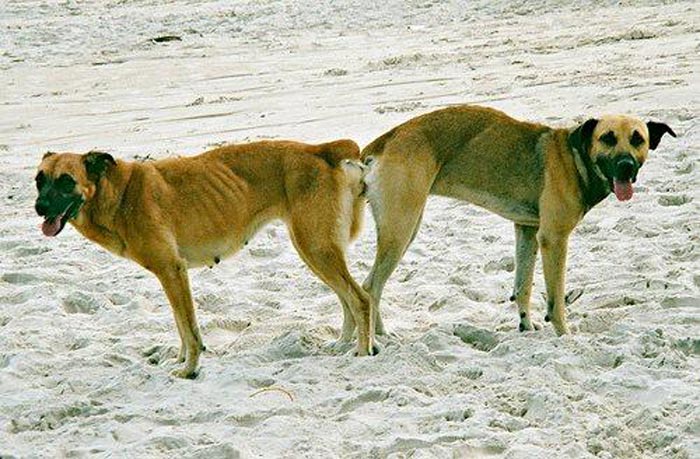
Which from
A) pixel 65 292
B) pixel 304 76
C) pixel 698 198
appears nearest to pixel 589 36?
pixel 304 76

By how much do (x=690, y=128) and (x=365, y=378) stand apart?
201 inches

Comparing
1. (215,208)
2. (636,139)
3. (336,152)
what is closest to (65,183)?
(215,208)

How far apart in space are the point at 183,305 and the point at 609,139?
2.32 metres

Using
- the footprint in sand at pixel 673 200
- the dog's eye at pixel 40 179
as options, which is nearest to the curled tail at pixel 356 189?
the dog's eye at pixel 40 179

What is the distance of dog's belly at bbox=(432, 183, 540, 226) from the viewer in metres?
6.57

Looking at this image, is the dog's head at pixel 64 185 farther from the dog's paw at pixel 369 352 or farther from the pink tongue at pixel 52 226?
the dog's paw at pixel 369 352

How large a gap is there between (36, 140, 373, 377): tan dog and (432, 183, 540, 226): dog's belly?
548 mm

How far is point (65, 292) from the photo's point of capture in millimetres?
7359

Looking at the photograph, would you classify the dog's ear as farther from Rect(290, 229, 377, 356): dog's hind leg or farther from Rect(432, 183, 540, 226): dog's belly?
Rect(290, 229, 377, 356): dog's hind leg

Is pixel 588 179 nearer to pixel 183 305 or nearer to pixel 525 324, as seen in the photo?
pixel 525 324

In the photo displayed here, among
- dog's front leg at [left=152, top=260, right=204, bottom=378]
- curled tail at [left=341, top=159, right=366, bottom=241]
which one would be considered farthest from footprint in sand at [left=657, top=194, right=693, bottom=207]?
dog's front leg at [left=152, top=260, right=204, bottom=378]

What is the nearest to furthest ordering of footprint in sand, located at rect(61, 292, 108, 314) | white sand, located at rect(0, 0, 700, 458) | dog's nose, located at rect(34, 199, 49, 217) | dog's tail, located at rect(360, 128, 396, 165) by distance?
1. white sand, located at rect(0, 0, 700, 458)
2. dog's nose, located at rect(34, 199, 49, 217)
3. dog's tail, located at rect(360, 128, 396, 165)
4. footprint in sand, located at rect(61, 292, 108, 314)

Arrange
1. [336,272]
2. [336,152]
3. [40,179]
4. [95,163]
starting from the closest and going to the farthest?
[40,179]
[95,163]
[336,272]
[336,152]

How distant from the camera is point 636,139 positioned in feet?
20.2
